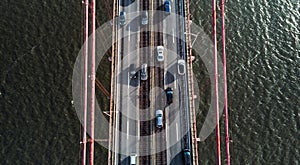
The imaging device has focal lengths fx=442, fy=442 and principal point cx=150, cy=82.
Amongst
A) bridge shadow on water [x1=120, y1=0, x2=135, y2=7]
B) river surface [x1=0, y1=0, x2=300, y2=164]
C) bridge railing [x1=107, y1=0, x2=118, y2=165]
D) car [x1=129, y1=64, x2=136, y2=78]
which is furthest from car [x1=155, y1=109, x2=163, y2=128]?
bridge shadow on water [x1=120, y1=0, x2=135, y2=7]

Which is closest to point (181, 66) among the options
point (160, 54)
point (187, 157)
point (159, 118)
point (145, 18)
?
point (160, 54)

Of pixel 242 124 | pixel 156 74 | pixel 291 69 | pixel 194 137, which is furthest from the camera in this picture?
pixel 291 69

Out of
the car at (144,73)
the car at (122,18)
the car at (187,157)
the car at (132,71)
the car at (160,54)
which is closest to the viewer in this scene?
the car at (187,157)

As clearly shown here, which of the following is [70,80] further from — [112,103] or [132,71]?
[132,71]

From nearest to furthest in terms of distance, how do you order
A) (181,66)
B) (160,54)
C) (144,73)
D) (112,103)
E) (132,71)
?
(112,103)
(144,73)
(132,71)
(181,66)
(160,54)

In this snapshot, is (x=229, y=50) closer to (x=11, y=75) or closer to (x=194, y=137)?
(x=194, y=137)

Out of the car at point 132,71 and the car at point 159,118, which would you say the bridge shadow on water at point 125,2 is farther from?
the car at point 159,118

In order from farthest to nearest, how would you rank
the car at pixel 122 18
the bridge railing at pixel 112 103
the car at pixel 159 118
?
the car at pixel 122 18 < the car at pixel 159 118 < the bridge railing at pixel 112 103

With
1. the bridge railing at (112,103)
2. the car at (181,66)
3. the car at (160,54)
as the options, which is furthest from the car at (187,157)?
the car at (160,54)

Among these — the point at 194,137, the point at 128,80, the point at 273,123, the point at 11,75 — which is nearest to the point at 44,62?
the point at 11,75
